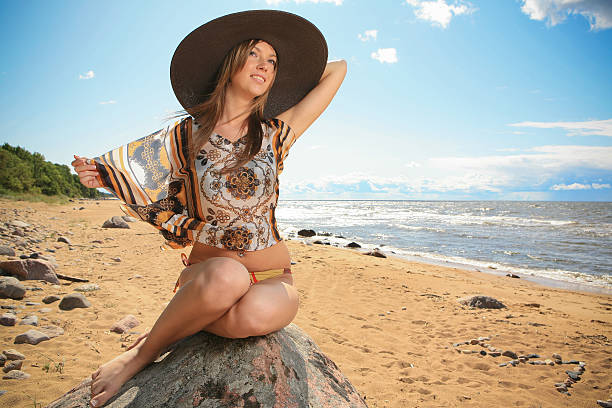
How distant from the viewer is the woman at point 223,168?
1.92 m

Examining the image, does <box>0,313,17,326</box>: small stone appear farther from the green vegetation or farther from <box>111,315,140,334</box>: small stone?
the green vegetation

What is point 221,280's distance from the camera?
1600 millimetres

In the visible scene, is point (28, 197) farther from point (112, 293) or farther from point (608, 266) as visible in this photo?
point (608, 266)

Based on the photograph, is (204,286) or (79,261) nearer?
(204,286)

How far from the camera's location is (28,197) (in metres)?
27.2

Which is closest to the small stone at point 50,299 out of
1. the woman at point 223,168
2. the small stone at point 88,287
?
the small stone at point 88,287

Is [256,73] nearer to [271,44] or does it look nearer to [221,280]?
[271,44]

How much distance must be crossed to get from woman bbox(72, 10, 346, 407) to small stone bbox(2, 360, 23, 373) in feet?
5.98

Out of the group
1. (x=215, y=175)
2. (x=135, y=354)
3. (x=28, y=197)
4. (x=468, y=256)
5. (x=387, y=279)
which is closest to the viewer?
(x=135, y=354)

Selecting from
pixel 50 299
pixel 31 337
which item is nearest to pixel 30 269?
pixel 50 299

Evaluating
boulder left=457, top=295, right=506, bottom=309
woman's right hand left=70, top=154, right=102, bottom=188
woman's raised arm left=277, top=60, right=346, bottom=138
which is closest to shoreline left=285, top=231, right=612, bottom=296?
boulder left=457, top=295, right=506, bottom=309

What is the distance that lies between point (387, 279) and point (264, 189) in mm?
7492

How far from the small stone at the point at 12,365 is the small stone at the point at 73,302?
1.61 m

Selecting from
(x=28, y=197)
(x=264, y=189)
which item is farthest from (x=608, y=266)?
(x=28, y=197)
